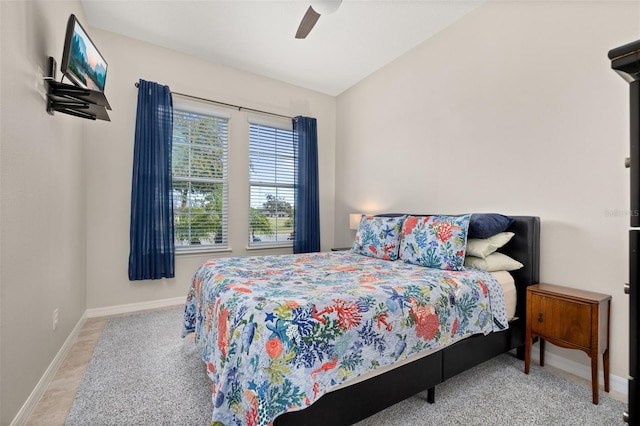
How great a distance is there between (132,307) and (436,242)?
10.9 ft

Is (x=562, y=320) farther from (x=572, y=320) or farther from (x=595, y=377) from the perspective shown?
(x=595, y=377)

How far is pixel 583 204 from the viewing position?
2.05m

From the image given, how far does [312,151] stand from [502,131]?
2.55 m

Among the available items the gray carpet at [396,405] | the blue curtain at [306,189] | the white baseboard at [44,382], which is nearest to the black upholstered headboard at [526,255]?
the gray carpet at [396,405]

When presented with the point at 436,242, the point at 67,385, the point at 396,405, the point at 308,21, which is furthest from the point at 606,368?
the point at 67,385

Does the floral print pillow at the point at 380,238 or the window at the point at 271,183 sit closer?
the floral print pillow at the point at 380,238

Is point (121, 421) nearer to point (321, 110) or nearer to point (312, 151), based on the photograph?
point (312, 151)

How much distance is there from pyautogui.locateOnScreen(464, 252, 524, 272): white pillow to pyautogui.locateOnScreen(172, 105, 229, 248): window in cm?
300

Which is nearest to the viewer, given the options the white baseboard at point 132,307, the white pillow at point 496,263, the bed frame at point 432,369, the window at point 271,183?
the bed frame at point 432,369

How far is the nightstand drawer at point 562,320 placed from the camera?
1.77 m

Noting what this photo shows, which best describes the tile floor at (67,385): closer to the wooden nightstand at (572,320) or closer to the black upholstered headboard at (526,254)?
the wooden nightstand at (572,320)

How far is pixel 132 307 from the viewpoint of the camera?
10.9 ft

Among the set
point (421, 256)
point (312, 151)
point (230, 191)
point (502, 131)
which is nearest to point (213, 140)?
point (230, 191)

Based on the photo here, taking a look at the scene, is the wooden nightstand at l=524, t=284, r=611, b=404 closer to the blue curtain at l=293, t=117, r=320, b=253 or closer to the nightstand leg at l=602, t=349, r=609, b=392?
the nightstand leg at l=602, t=349, r=609, b=392
